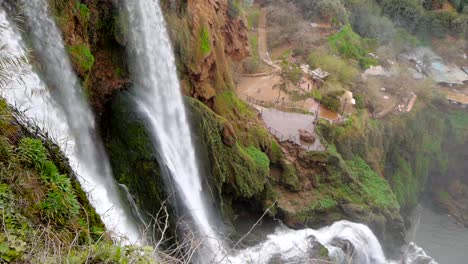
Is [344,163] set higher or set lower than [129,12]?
lower

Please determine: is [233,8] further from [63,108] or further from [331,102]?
[63,108]

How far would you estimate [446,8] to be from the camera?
42.4 m

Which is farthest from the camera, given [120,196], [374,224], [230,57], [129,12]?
[230,57]

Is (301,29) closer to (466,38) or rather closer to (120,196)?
(466,38)

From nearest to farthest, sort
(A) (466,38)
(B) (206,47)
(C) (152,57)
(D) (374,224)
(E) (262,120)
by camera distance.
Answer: (C) (152,57) < (B) (206,47) < (D) (374,224) < (E) (262,120) < (A) (466,38)

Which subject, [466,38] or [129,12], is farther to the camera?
[466,38]

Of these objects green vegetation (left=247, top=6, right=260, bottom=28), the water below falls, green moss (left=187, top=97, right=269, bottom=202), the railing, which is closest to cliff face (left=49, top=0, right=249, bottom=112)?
the water below falls

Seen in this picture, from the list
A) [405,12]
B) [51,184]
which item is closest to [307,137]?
[51,184]

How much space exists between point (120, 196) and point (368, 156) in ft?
47.3

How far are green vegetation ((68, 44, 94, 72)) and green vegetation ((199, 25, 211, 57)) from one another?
17.3 ft

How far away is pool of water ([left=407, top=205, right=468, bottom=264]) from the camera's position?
22.6m

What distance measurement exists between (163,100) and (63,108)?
158 inches

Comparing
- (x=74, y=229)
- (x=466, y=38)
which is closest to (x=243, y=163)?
(x=74, y=229)

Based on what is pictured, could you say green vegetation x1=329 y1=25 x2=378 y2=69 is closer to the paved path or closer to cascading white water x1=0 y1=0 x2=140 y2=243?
the paved path
